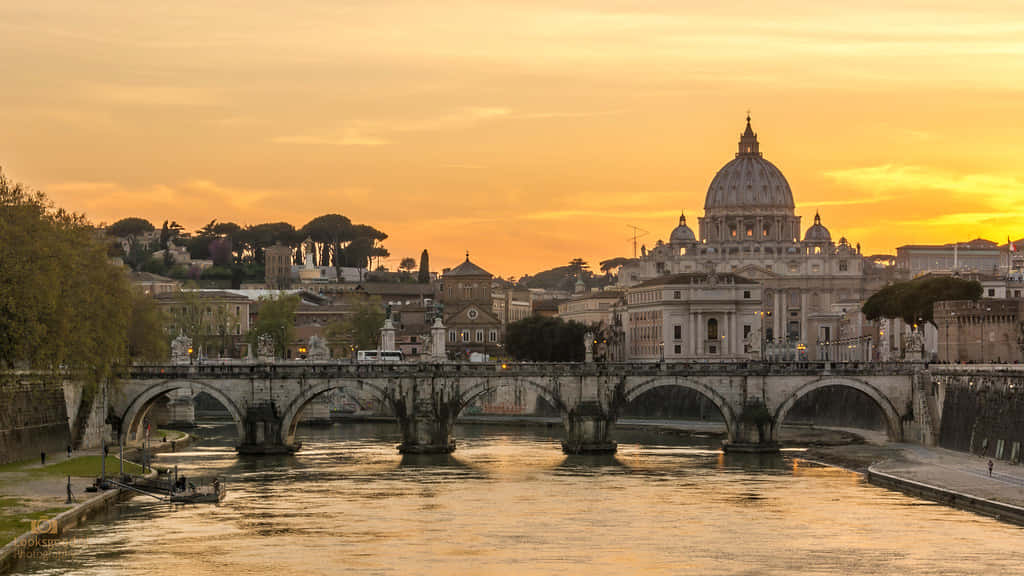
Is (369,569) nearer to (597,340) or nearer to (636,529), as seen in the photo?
(636,529)

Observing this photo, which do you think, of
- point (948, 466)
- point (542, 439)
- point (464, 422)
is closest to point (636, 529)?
point (948, 466)

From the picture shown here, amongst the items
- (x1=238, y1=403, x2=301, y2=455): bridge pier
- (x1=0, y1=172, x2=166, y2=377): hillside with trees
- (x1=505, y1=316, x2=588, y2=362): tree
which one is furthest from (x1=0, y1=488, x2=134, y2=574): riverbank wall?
(x1=505, y1=316, x2=588, y2=362): tree

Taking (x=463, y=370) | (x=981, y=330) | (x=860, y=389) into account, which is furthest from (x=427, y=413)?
(x=981, y=330)

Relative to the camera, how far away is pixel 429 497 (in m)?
73.1

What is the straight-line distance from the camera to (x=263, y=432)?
95438mm

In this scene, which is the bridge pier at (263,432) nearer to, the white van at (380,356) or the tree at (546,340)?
the white van at (380,356)

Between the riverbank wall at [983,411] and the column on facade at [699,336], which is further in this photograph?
the column on facade at [699,336]

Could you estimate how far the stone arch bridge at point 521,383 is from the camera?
9644cm

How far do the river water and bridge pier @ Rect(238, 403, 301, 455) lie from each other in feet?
13.2

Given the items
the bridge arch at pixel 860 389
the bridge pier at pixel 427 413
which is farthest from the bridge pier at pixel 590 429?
the bridge arch at pixel 860 389

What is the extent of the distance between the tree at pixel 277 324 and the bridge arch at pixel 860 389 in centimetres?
7810

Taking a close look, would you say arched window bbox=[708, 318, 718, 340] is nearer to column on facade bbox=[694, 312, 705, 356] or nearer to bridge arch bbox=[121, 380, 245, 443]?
column on facade bbox=[694, 312, 705, 356]

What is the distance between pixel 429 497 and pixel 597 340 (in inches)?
4336

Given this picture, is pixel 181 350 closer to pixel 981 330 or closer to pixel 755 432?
pixel 755 432
